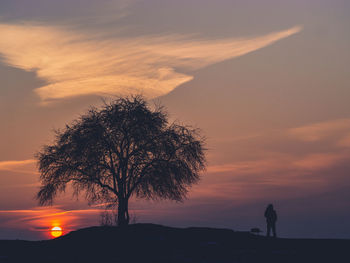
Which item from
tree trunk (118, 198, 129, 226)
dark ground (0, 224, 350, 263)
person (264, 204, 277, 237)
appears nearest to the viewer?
dark ground (0, 224, 350, 263)

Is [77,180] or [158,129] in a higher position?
[158,129]

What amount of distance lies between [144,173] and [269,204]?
13516 millimetres

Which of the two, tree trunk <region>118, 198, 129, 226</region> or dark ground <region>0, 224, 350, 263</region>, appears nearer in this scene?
dark ground <region>0, 224, 350, 263</region>

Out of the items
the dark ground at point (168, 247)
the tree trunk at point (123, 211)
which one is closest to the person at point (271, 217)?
the dark ground at point (168, 247)

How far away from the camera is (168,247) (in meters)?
37.0

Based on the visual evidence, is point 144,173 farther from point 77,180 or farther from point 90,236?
point 90,236

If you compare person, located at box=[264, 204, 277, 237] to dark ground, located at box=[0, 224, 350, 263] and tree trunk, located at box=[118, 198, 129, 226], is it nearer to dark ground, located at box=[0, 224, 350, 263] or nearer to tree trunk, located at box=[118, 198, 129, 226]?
dark ground, located at box=[0, 224, 350, 263]

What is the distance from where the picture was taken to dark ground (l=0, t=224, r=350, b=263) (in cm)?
3225

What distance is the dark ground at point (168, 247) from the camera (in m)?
32.2

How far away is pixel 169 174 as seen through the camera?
51.4 meters

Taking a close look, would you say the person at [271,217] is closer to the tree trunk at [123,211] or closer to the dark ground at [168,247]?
the dark ground at [168,247]

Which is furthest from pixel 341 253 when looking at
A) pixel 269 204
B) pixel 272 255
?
pixel 269 204

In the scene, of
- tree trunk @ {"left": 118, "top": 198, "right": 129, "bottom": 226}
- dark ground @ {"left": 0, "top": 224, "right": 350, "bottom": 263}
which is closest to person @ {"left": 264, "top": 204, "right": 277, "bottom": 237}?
dark ground @ {"left": 0, "top": 224, "right": 350, "bottom": 263}

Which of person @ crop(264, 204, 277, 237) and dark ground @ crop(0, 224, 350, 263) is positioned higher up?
person @ crop(264, 204, 277, 237)
